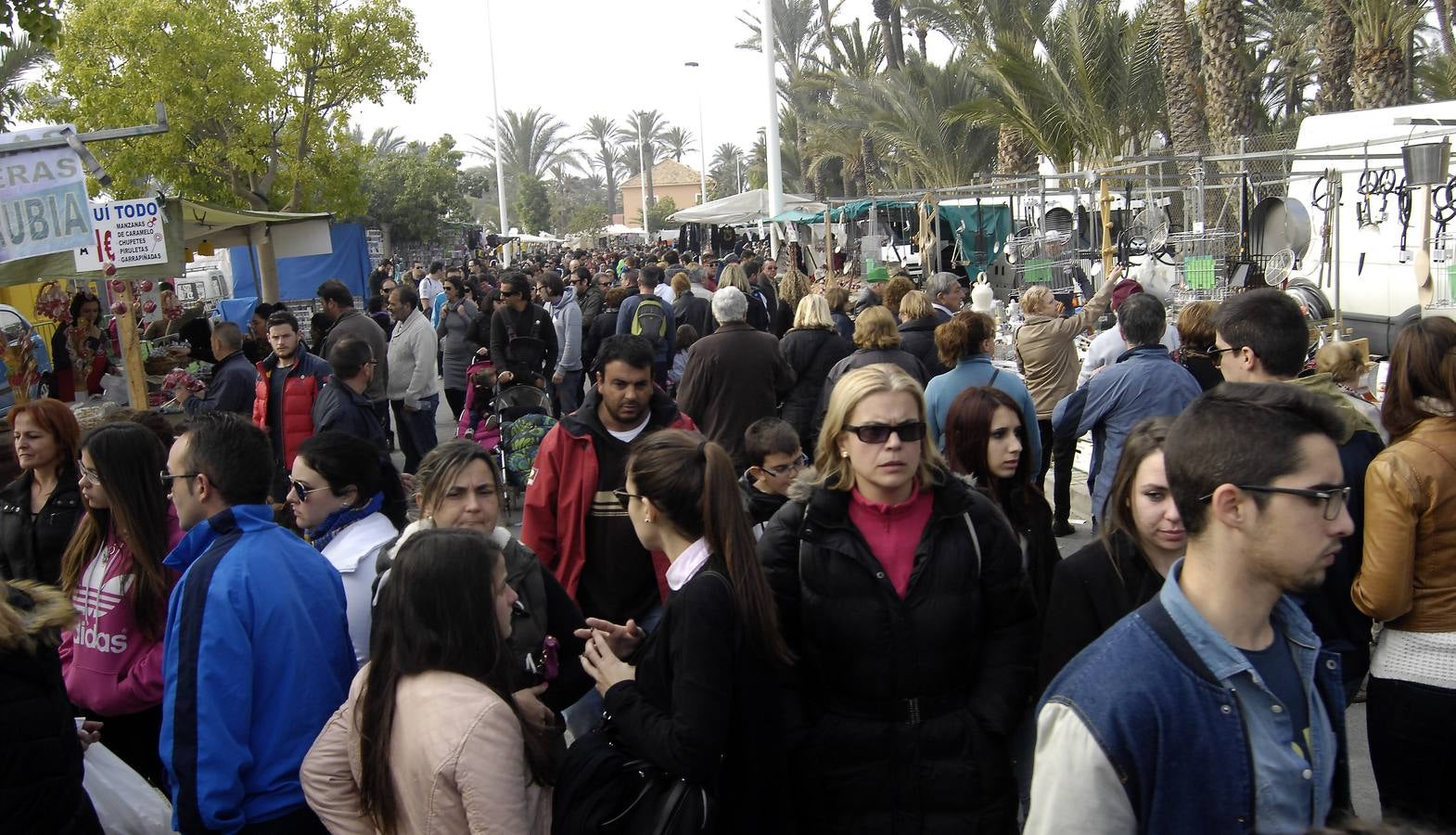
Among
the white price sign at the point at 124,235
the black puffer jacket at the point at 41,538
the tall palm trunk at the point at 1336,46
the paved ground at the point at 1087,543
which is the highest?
the tall palm trunk at the point at 1336,46

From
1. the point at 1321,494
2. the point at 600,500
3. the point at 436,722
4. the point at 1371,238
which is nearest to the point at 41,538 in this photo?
the point at 600,500

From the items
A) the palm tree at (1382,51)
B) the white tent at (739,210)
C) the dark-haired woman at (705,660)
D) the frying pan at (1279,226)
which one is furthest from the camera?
the white tent at (739,210)

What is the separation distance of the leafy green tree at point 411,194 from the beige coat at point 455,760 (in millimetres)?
36533

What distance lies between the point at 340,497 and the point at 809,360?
15.0 feet

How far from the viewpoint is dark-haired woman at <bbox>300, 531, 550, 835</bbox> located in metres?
2.57

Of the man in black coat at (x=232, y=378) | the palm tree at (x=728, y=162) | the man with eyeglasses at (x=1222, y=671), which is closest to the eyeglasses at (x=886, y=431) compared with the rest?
the man with eyeglasses at (x=1222, y=671)

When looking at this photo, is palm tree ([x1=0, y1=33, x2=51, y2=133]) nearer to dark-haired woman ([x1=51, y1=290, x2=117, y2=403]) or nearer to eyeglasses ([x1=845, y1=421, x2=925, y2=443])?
dark-haired woman ([x1=51, y1=290, x2=117, y2=403])

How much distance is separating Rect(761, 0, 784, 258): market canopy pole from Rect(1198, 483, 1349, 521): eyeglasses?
2213cm

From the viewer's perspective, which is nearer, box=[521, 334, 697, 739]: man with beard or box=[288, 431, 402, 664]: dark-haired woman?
box=[288, 431, 402, 664]: dark-haired woman

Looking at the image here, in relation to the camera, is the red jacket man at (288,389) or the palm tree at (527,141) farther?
the palm tree at (527,141)

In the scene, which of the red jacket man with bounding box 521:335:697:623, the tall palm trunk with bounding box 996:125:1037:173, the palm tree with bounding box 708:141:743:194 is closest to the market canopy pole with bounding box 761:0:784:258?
the tall palm trunk with bounding box 996:125:1037:173

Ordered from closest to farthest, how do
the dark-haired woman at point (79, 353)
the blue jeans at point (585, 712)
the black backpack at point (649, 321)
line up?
the blue jeans at point (585, 712) < the black backpack at point (649, 321) < the dark-haired woman at point (79, 353)

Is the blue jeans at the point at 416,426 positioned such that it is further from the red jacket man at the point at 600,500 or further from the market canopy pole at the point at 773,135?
the market canopy pole at the point at 773,135

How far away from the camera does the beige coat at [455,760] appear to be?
2.56m
